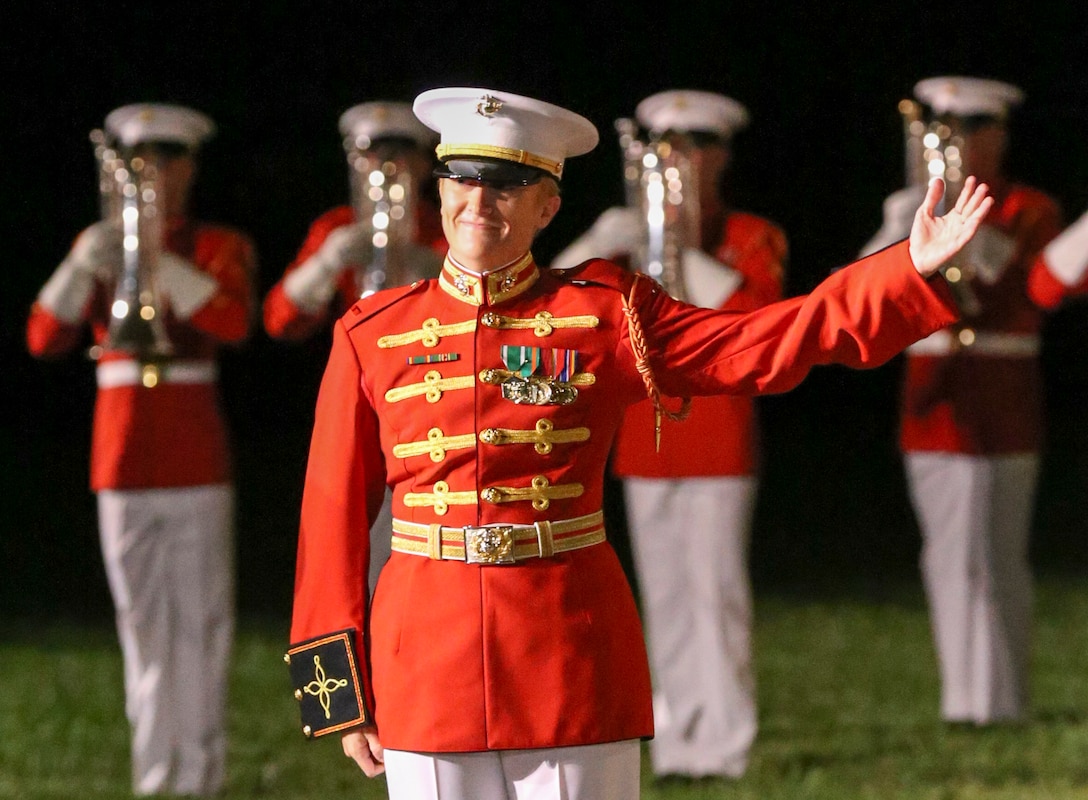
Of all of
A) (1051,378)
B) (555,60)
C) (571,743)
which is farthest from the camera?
(1051,378)

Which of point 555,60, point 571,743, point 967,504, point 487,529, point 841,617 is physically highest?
point 555,60

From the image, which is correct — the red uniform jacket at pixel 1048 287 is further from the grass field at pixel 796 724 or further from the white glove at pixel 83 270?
the white glove at pixel 83 270

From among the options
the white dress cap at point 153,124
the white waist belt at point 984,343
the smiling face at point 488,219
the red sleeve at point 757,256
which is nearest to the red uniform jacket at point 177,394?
the white dress cap at point 153,124

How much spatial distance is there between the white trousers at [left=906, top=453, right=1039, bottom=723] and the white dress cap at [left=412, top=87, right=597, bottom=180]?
10.6ft

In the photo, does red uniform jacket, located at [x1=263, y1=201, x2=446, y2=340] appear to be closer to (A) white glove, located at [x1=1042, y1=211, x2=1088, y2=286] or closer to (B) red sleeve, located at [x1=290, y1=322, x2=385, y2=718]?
(A) white glove, located at [x1=1042, y1=211, x2=1088, y2=286]

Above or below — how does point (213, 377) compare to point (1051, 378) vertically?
above

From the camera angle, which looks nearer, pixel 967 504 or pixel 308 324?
pixel 308 324

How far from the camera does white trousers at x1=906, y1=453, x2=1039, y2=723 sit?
564cm

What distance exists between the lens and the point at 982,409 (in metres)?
5.55

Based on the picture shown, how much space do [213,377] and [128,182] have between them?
22.3 inches

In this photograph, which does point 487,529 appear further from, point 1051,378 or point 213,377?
point 1051,378

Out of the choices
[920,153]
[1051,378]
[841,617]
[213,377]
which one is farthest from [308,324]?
[1051,378]

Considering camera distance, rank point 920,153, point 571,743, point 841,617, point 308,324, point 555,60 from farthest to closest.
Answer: point 841,617, point 555,60, point 920,153, point 308,324, point 571,743

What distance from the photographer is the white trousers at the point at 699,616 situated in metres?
5.09
